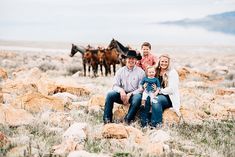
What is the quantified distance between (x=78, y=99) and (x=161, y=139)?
466 cm

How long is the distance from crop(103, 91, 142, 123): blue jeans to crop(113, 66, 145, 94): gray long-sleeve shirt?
0.16m

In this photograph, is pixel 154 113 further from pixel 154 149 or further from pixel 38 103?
pixel 38 103

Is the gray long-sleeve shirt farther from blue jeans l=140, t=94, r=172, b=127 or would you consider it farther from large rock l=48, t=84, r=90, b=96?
large rock l=48, t=84, r=90, b=96

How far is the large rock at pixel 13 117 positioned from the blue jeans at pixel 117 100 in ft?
4.69

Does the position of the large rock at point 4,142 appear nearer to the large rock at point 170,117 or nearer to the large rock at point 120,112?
the large rock at point 120,112

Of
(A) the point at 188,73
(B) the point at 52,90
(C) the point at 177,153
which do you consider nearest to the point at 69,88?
(B) the point at 52,90

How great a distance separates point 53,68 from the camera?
1174 inches

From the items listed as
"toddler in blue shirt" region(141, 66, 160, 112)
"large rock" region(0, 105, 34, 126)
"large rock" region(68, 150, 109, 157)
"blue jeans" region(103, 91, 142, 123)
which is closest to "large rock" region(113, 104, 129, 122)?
"blue jeans" region(103, 91, 142, 123)

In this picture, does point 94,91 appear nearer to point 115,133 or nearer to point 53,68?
point 115,133

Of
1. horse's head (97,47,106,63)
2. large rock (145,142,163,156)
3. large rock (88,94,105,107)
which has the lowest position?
large rock (145,142,163,156)

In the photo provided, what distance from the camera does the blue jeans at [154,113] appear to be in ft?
31.0

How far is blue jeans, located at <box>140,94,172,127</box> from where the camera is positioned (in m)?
9.46

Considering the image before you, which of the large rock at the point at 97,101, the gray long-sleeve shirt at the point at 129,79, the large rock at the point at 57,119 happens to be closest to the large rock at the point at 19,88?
the large rock at the point at 97,101

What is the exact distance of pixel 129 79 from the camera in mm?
9938
